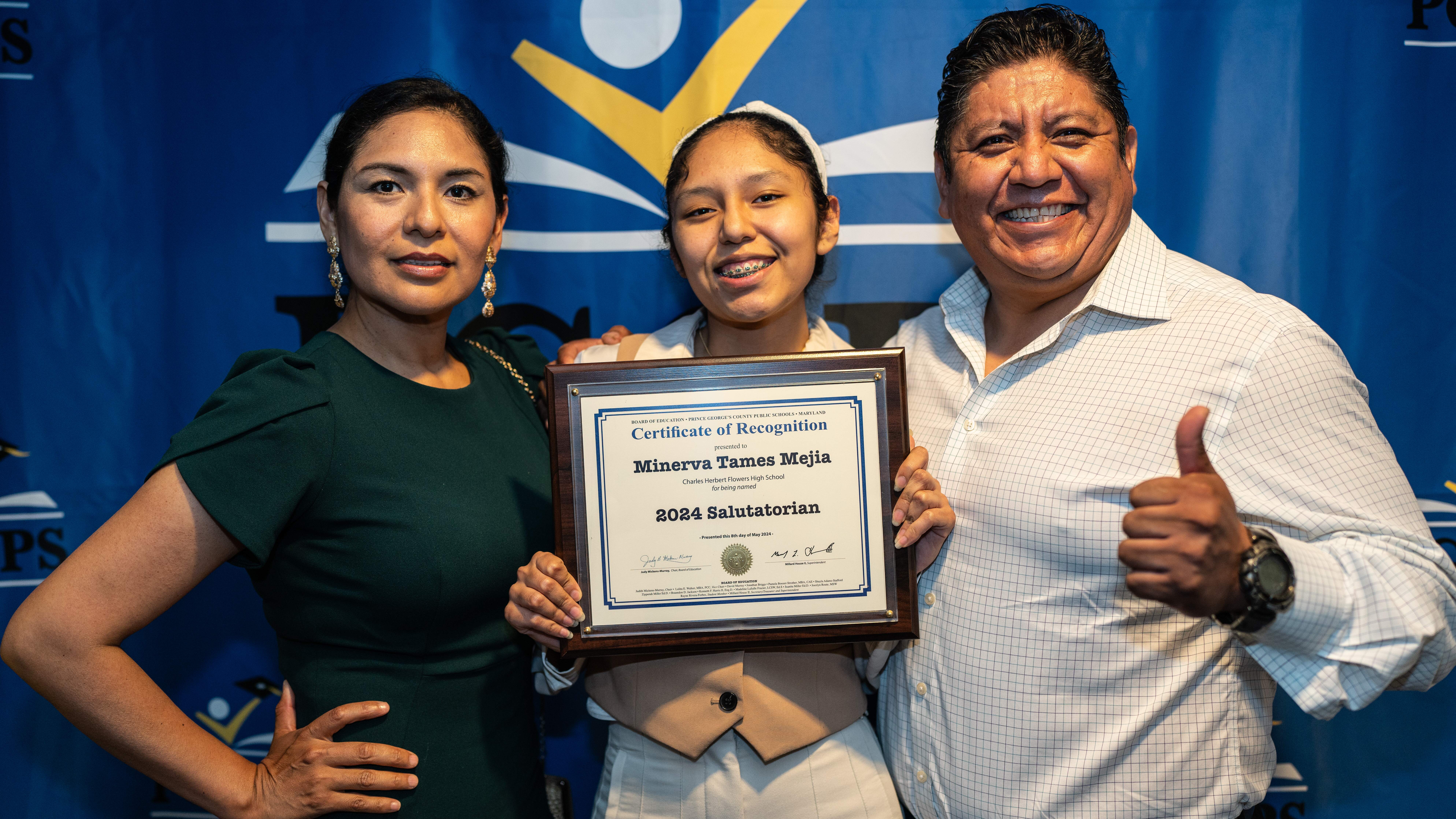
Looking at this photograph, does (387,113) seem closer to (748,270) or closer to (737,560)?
(748,270)

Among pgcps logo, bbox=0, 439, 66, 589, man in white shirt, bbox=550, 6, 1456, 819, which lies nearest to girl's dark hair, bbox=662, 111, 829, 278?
man in white shirt, bbox=550, 6, 1456, 819

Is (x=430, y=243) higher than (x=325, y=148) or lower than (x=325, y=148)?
lower

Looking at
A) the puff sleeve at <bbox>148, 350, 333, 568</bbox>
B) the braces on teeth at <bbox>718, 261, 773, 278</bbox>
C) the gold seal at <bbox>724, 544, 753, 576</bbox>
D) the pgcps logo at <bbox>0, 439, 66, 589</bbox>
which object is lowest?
the pgcps logo at <bbox>0, 439, 66, 589</bbox>

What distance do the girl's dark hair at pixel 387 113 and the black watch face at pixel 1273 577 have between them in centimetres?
161

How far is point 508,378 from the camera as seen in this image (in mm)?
1956

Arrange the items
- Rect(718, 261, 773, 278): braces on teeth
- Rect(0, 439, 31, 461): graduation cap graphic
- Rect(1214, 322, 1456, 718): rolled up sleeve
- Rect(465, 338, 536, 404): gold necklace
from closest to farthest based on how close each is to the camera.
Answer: Rect(1214, 322, 1456, 718): rolled up sleeve, Rect(718, 261, 773, 278): braces on teeth, Rect(465, 338, 536, 404): gold necklace, Rect(0, 439, 31, 461): graduation cap graphic

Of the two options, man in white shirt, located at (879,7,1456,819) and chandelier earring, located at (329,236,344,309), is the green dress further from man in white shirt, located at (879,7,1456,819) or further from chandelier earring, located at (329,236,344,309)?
man in white shirt, located at (879,7,1456,819)

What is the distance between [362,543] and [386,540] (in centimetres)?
4

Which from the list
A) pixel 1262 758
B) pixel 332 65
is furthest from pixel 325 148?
pixel 1262 758

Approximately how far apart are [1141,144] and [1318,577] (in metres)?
1.41

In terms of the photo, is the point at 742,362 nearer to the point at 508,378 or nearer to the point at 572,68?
the point at 508,378

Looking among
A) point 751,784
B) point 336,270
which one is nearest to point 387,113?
point 336,270

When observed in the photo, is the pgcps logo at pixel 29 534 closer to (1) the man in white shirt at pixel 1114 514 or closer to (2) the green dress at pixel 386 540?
(2) the green dress at pixel 386 540

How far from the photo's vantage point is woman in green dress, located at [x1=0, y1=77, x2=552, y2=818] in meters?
1.43
